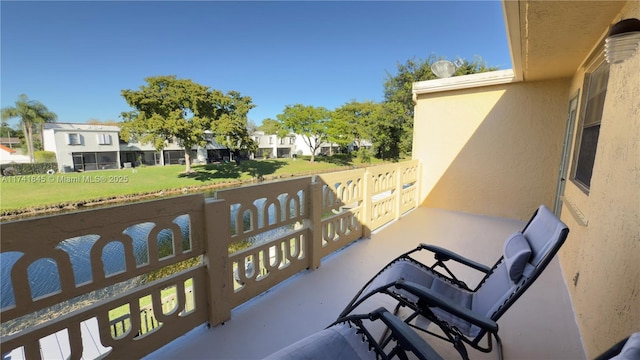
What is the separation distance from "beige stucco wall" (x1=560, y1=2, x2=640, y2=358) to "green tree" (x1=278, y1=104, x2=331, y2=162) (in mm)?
31418

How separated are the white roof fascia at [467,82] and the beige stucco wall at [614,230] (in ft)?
9.92

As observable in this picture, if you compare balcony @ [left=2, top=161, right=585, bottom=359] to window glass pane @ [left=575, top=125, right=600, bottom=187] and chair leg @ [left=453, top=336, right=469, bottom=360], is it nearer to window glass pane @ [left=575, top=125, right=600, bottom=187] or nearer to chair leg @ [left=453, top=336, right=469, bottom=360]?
chair leg @ [left=453, top=336, right=469, bottom=360]

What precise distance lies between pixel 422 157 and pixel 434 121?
2.77ft

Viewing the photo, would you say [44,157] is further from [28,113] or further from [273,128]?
[273,128]

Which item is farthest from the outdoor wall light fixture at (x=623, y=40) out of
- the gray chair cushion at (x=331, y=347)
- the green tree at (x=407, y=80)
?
the green tree at (x=407, y=80)

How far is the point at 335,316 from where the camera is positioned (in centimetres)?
217

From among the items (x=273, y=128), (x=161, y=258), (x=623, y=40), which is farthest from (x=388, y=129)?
(x=161, y=258)

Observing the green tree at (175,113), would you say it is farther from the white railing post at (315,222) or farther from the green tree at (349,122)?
the white railing post at (315,222)

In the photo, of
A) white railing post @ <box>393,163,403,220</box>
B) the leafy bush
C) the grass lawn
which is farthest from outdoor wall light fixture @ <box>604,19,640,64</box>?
the leafy bush

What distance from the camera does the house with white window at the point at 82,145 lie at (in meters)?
24.6

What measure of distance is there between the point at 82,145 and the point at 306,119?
76.0 feet

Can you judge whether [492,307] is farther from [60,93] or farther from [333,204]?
[60,93]

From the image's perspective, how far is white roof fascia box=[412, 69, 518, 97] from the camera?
4.84 meters

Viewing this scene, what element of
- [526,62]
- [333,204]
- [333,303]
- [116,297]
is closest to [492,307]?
[333,303]
